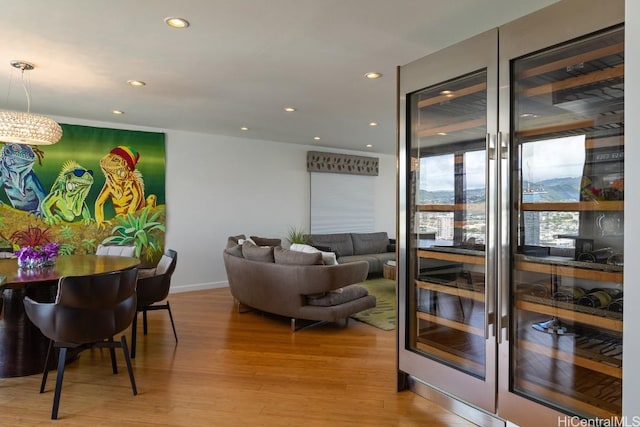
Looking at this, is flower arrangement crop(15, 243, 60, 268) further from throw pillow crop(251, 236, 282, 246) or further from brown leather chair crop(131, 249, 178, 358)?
throw pillow crop(251, 236, 282, 246)

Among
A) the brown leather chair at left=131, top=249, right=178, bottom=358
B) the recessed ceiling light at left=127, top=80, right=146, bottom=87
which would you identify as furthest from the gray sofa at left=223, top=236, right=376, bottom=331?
the recessed ceiling light at left=127, top=80, right=146, bottom=87

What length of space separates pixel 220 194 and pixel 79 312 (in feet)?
13.6

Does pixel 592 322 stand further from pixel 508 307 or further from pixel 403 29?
pixel 403 29

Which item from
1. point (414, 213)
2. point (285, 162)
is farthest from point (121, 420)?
point (285, 162)

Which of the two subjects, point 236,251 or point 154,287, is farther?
point 236,251

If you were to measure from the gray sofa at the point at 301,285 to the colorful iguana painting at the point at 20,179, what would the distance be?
2872 mm

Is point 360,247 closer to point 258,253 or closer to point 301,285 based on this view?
point 258,253

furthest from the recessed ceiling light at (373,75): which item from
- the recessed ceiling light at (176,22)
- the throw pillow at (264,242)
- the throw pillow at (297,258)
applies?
the throw pillow at (264,242)

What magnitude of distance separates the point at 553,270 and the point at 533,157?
59cm

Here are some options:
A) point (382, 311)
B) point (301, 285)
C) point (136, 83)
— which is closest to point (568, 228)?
point (301, 285)

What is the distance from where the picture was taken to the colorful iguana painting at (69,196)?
530cm

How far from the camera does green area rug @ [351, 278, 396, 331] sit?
4.51 meters

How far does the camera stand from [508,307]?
2129 mm

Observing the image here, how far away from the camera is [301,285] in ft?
13.8
